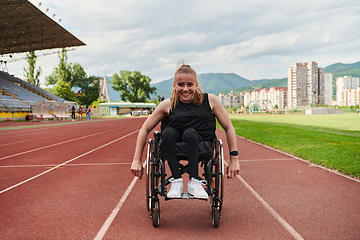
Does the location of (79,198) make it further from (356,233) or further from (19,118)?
(19,118)

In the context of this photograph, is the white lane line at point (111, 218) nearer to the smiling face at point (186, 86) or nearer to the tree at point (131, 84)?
the smiling face at point (186, 86)

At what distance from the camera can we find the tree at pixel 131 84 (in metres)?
76.1

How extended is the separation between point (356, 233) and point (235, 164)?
130 cm

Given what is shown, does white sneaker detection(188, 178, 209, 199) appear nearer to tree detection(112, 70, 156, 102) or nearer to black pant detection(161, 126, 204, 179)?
black pant detection(161, 126, 204, 179)

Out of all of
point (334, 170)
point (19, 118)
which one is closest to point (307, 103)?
point (19, 118)

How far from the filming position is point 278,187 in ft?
13.9

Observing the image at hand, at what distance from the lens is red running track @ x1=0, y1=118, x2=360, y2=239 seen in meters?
2.67

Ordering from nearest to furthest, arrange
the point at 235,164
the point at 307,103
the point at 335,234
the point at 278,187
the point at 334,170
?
the point at 335,234 → the point at 235,164 → the point at 278,187 → the point at 334,170 → the point at 307,103

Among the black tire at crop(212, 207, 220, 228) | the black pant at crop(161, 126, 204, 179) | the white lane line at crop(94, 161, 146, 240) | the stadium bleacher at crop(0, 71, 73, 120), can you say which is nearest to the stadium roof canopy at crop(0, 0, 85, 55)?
the stadium bleacher at crop(0, 71, 73, 120)

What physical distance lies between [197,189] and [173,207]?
1.02 metres

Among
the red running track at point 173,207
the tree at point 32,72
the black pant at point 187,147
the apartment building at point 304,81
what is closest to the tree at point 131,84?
the tree at point 32,72

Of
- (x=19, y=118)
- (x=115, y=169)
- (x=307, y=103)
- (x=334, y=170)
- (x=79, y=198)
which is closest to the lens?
(x=79, y=198)

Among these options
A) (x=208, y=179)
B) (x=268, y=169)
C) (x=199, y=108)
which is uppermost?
(x=199, y=108)

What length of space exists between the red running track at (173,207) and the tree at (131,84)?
71635 millimetres
